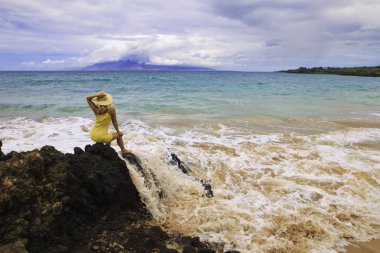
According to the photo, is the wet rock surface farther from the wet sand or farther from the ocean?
the wet sand

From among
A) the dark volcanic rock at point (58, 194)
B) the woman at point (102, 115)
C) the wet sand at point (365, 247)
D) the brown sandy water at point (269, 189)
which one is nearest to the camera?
the dark volcanic rock at point (58, 194)

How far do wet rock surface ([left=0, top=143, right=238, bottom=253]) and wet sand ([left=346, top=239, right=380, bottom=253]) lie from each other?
7.92 feet

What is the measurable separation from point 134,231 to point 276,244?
88.9 inches

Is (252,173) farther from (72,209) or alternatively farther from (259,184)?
(72,209)

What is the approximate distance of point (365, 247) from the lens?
17.5ft

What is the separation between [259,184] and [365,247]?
2712mm

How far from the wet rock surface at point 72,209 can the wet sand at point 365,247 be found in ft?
7.92

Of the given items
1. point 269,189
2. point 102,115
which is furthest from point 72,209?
point 269,189

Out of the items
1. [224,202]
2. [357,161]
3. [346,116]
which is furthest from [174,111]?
[224,202]

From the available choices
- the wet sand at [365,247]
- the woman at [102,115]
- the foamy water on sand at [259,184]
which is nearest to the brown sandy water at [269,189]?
the foamy water on sand at [259,184]

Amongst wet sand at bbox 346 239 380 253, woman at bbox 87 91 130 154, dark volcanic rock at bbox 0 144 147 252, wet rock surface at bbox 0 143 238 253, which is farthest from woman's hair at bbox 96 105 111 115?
wet sand at bbox 346 239 380 253

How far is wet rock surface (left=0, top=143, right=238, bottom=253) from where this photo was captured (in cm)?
429

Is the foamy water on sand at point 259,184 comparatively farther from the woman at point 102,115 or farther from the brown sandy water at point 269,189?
the woman at point 102,115

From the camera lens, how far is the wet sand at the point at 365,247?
5238mm
